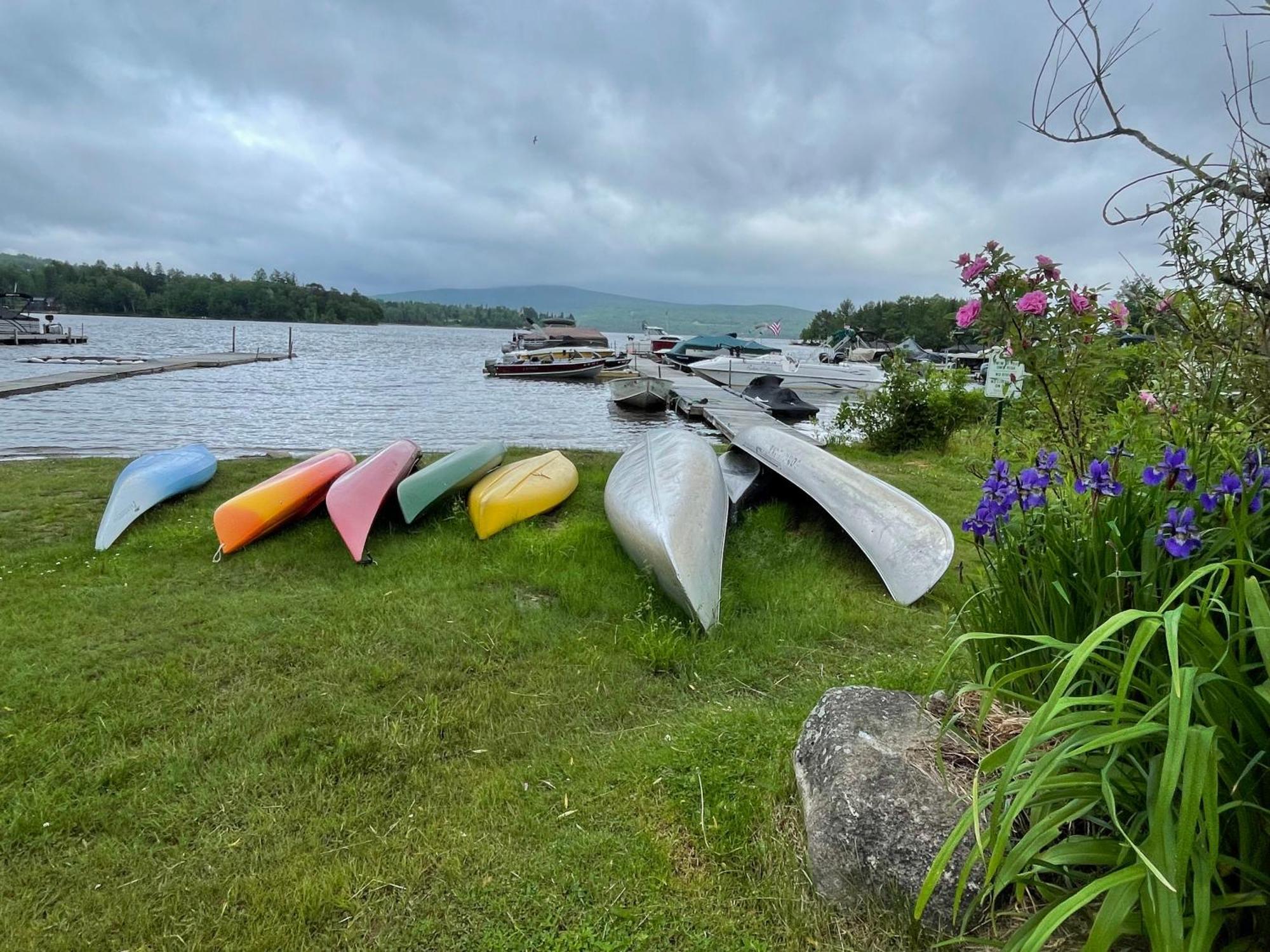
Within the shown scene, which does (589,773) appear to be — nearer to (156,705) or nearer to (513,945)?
(513,945)

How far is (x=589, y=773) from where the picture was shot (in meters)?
2.65

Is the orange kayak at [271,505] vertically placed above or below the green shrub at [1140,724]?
below

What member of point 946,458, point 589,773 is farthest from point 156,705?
point 946,458

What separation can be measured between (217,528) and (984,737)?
18.1ft

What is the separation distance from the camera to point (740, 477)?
7.35 meters

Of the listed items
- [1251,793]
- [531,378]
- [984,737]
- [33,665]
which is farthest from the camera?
[531,378]

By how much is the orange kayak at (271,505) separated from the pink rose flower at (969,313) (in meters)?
5.23

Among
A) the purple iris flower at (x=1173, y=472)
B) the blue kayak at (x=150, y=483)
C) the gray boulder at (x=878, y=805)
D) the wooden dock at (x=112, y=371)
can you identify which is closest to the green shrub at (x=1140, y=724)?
the purple iris flower at (x=1173, y=472)

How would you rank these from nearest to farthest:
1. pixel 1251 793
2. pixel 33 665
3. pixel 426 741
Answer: pixel 1251 793, pixel 426 741, pixel 33 665

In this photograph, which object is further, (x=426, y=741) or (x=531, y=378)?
(x=531, y=378)

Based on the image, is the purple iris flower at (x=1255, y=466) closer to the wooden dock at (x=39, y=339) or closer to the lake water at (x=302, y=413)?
the lake water at (x=302, y=413)

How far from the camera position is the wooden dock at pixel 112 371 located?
62.3 ft

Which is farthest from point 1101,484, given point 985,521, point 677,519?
point 677,519

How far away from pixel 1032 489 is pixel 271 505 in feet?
18.2
